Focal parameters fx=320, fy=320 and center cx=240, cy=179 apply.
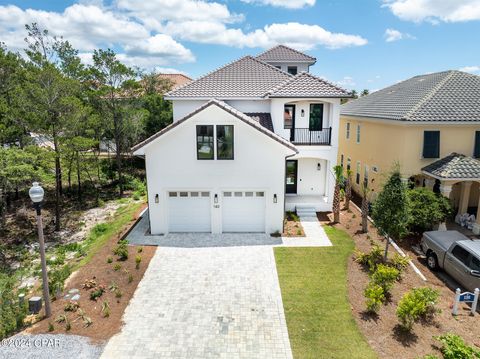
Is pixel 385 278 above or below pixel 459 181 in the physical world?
below

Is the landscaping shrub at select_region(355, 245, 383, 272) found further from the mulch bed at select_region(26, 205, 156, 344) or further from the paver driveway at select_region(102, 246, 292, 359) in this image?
the mulch bed at select_region(26, 205, 156, 344)

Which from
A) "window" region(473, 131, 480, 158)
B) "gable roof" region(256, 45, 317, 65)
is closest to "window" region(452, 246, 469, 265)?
"window" region(473, 131, 480, 158)

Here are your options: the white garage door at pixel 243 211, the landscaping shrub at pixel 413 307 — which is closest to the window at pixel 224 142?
the white garage door at pixel 243 211

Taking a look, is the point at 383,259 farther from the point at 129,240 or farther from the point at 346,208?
the point at 129,240

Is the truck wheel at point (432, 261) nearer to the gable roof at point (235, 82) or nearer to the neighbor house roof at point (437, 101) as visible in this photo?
the neighbor house roof at point (437, 101)

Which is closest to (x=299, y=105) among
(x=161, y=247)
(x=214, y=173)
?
(x=214, y=173)

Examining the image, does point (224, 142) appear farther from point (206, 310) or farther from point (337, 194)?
point (206, 310)

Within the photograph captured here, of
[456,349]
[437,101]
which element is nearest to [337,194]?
[437,101]
